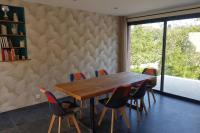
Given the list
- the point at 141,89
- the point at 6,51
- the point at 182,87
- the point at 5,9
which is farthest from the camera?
the point at 182,87

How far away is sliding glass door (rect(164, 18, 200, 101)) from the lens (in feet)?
12.9

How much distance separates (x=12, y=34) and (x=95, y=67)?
8.09 feet

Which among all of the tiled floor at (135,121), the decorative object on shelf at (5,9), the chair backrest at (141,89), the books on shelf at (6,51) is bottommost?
the tiled floor at (135,121)

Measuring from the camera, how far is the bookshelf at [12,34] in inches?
126

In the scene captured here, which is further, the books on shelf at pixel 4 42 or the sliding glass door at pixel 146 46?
the sliding glass door at pixel 146 46

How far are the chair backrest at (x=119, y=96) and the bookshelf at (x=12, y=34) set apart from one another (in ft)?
7.49

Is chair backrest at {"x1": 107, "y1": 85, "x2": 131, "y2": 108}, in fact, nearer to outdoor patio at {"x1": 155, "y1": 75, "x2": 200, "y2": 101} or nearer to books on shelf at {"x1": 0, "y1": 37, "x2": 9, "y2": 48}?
books on shelf at {"x1": 0, "y1": 37, "x2": 9, "y2": 48}

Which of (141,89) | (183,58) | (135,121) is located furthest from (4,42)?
(183,58)

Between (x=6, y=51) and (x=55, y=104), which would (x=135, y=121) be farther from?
(x=6, y=51)

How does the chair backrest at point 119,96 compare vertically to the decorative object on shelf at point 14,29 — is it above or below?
below

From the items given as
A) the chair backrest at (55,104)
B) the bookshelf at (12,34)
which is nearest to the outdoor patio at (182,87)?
the chair backrest at (55,104)

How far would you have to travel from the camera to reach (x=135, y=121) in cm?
299

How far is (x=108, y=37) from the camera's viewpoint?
5137mm

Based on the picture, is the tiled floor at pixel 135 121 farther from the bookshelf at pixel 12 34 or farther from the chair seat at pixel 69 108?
→ the bookshelf at pixel 12 34
